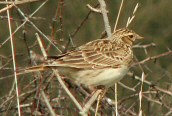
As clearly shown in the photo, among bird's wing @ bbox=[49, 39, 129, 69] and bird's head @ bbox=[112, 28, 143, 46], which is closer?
bird's wing @ bbox=[49, 39, 129, 69]

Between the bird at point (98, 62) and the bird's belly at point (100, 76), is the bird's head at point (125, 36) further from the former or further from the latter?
the bird's belly at point (100, 76)

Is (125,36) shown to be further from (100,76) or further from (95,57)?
(100,76)

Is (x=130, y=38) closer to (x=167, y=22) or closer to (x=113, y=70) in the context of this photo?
(x=113, y=70)

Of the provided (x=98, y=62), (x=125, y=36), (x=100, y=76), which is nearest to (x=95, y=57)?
(x=98, y=62)

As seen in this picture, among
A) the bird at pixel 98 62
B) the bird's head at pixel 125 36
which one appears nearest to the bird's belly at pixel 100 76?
the bird at pixel 98 62

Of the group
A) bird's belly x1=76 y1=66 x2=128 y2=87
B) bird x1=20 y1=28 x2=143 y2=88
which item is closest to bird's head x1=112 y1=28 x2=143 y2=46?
bird x1=20 y1=28 x2=143 y2=88

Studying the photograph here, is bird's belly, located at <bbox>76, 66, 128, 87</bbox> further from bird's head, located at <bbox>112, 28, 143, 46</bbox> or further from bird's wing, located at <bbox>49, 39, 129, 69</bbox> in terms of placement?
bird's head, located at <bbox>112, 28, 143, 46</bbox>

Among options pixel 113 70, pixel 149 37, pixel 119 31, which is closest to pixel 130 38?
pixel 119 31
